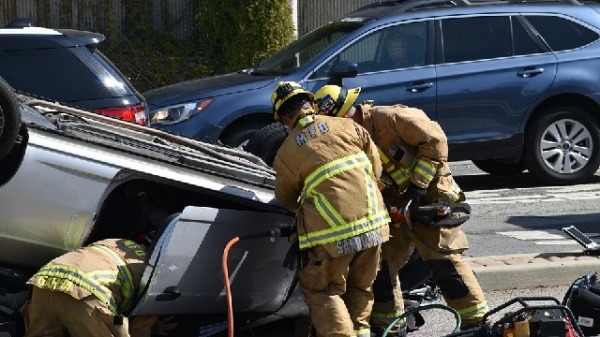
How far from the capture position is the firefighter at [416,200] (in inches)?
253

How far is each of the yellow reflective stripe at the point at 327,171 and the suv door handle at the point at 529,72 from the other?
6.02 meters

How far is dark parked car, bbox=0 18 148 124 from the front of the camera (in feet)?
30.5

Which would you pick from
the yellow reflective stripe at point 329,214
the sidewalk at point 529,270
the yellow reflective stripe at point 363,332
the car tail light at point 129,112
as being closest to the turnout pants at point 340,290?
the yellow reflective stripe at point 363,332

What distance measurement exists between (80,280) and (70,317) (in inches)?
7.1

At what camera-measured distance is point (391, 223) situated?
260 inches

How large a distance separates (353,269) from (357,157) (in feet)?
1.80

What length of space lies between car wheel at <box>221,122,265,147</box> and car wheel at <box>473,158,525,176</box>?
8.99ft

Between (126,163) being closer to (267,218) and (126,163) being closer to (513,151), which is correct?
(267,218)

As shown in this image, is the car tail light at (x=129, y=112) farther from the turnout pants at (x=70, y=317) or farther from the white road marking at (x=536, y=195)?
the turnout pants at (x=70, y=317)

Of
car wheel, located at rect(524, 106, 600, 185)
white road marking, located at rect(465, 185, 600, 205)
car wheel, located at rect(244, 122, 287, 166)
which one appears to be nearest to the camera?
car wheel, located at rect(244, 122, 287, 166)

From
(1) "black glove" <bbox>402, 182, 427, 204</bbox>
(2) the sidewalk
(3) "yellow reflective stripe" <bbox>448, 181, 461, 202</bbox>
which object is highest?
(1) "black glove" <bbox>402, 182, 427, 204</bbox>

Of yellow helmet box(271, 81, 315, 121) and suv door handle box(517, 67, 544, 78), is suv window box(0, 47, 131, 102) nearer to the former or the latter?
yellow helmet box(271, 81, 315, 121)

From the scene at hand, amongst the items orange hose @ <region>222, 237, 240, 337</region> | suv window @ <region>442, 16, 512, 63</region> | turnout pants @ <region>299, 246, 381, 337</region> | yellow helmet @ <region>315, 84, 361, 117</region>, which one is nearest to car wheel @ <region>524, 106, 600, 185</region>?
suv window @ <region>442, 16, 512, 63</region>

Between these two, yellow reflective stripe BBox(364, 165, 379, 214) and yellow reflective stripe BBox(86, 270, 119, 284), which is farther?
yellow reflective stripe BBox(364, 165, 379, 214)
